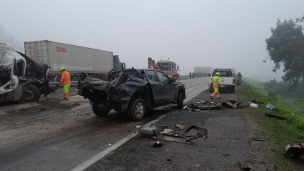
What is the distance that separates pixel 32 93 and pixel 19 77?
1.04 meters

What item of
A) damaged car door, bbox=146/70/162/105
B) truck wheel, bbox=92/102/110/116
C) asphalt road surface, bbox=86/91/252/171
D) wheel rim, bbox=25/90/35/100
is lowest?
asphalt road surface, bbox=86/91/252/171

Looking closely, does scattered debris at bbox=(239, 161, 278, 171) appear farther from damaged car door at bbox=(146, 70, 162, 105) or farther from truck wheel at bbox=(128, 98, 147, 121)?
damaged car door at bbox=(146, 70, 162, 105)

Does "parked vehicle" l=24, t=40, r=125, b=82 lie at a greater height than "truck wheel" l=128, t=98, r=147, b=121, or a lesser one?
greater

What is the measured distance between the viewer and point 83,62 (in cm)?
2383

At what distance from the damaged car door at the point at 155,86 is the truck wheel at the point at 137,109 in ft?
1.96

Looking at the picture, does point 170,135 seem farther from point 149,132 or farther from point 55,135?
point 55,135

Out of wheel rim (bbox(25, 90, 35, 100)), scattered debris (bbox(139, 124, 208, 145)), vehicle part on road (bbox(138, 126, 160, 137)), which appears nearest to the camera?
scattered debris (bbox(139, 124, 208, 145))

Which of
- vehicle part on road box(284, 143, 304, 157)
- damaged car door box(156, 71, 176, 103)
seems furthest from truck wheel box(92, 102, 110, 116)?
vehicle part on road box(284, 143, 304, 157)

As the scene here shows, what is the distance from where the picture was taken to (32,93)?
10.7 meters

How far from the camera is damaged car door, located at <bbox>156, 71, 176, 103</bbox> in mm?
8227

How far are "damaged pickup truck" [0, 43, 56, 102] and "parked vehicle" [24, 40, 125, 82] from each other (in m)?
7.34

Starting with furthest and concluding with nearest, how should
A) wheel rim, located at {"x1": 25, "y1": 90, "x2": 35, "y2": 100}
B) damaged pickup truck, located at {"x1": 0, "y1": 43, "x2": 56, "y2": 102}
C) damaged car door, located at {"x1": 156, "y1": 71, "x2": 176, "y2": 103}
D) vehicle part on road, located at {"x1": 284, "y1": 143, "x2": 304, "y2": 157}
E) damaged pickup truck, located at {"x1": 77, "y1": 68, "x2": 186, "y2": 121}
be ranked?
wheel rim, located at {"x1": 25, "y1": 90, "x2": 35, "y2": 100}
damaged pickup truck, located at {"x1": 0, "y1": 43, "x2": 56, "y2": 102}
damaged car door, located at {"x1": 156, "y1": 71, "x2": 176, "y2": 103}
damaged pickup truck, located at {"x1": 77, "y1": 68, "x2": 186, "y2": 121}
vehicle part on road, located at {"x1": 284, "y1": 143, "x2": 304, "y2": 157}

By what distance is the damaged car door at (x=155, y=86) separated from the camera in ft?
25.1

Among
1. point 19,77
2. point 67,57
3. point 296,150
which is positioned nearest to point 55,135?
point 296,150
